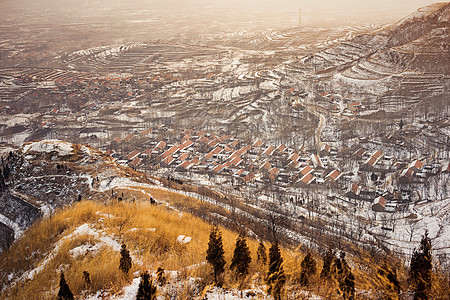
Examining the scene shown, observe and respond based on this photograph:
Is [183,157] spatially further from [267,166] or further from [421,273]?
[421,273]

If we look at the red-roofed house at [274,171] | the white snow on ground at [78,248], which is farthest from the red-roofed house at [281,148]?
→ the white snow on ground at [78,248]

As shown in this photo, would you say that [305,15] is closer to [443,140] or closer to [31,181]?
[443,140]

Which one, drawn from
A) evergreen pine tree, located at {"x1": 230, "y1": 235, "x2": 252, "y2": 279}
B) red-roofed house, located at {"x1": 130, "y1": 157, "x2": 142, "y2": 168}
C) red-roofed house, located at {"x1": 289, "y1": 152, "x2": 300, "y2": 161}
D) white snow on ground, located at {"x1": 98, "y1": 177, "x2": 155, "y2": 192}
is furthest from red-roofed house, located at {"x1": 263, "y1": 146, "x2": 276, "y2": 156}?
evergreen pine tree, located at {"x1": 230, "y1": 235, "x2": 252, "y2": 279}

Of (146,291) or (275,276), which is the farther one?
(275,276)

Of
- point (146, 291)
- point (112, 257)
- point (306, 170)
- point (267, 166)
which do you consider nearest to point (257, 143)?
point (267, 166)

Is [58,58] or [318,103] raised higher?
[58,58]

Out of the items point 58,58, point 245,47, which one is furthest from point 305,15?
point 58,58

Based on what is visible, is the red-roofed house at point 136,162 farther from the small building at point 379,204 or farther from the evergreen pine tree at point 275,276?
the evergreen pine tree at point 275,276
